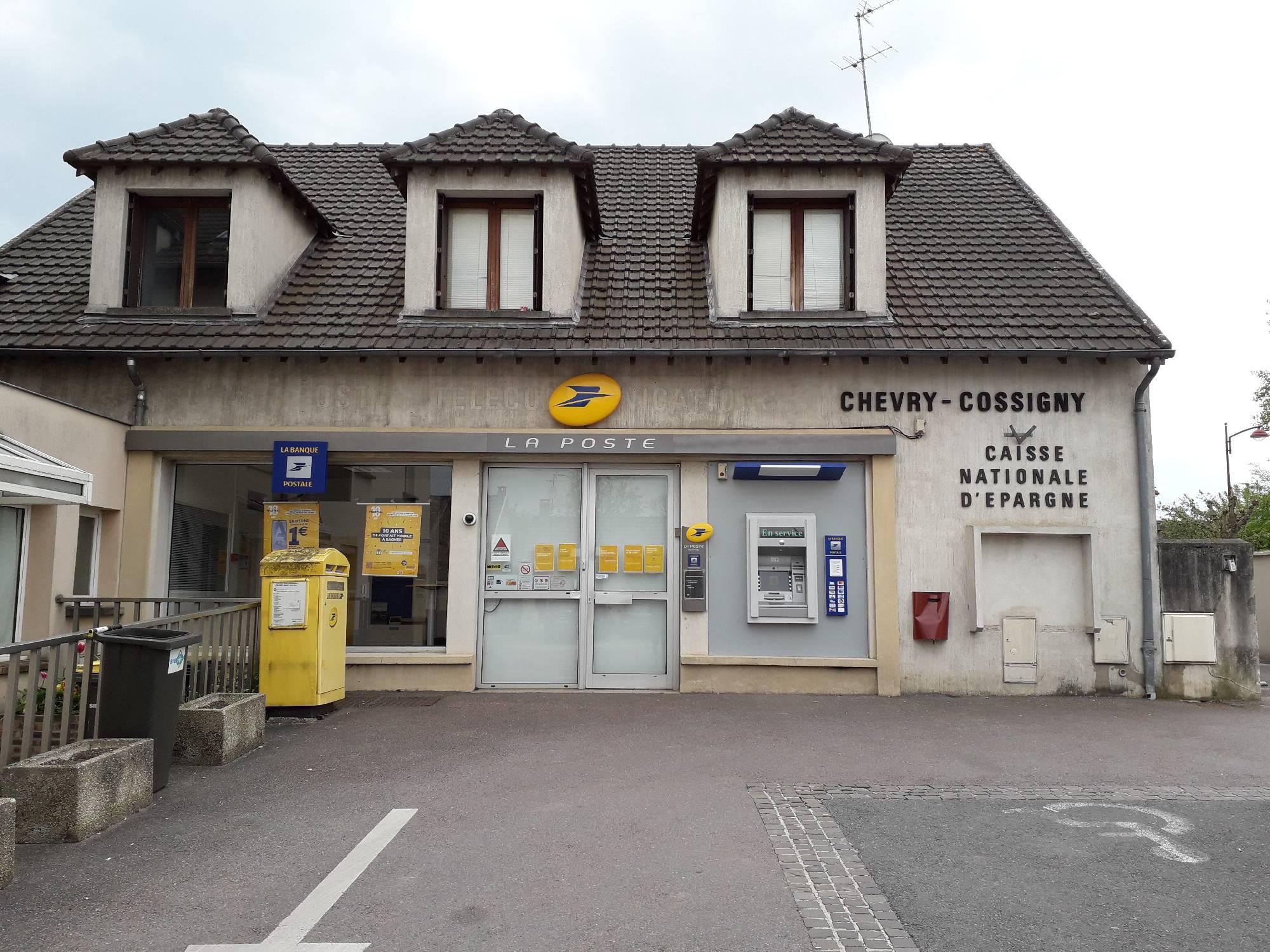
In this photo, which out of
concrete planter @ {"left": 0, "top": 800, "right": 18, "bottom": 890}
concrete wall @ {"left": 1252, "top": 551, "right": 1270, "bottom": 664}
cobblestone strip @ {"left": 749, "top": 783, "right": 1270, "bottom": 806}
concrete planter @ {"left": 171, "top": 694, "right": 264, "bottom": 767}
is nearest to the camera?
concrete planter @ {"left": 0, "top": 800, "right": 18, "bottom": 890}

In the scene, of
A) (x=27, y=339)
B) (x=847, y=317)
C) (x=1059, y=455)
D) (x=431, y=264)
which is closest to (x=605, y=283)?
(x=431, y=264)

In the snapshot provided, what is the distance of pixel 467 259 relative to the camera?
11.2m

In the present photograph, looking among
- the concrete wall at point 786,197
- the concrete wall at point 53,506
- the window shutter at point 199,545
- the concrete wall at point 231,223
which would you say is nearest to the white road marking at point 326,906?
the concrete wall at point 53,506

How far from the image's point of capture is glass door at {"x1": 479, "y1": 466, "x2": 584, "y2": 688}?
33.6 ft

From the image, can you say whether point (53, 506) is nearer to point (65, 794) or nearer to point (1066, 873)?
point (65, 794)

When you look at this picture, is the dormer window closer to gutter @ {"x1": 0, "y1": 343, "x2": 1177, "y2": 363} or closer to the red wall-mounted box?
gutter @ {"x1": 0, "y1": 343, "x2": 1177, "y2": 363}

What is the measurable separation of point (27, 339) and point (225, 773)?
650 centimetres

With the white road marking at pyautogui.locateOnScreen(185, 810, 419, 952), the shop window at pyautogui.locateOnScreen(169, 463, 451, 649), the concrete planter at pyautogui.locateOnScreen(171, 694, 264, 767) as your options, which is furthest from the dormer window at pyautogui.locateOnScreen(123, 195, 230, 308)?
the white road marking at pyautogui.locateOnScreen(185, 810, 419, 952)

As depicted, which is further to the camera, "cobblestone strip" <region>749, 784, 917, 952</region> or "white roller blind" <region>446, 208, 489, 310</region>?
"white roller blind" <region>446, 208, 489, 310</region>

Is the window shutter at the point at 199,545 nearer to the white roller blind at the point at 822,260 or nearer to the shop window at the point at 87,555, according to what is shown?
the shop window at the point at 87,555

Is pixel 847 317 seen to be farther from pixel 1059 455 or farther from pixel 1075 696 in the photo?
pixel 1075 696

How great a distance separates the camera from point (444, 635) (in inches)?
402

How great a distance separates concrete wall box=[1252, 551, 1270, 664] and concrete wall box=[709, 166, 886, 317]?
12.6m

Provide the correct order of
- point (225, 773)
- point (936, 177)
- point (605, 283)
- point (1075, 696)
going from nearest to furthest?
1. point (225, 773)
2. point (1075, 696)
3. point (605, 283)
4. point (936, 177)
